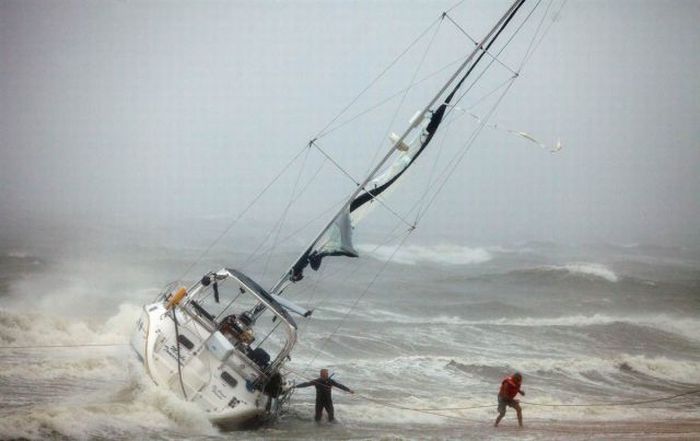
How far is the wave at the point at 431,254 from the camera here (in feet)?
166

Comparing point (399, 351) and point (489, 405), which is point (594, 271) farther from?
point (489, 405)

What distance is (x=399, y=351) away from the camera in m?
19.8

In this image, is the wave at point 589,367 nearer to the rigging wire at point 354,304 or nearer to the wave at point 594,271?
the rigging wire at point 354,304

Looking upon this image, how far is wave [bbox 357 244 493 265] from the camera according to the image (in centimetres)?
5050

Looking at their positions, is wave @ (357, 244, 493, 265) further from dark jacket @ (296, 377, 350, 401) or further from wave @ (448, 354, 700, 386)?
dark jacket @ (296, 377, 350, 401)

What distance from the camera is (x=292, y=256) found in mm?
47000

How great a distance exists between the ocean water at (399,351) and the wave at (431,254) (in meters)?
8.02

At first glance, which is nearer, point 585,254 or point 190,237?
point 190,237

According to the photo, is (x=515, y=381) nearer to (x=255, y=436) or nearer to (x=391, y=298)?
(x=255, y=436)

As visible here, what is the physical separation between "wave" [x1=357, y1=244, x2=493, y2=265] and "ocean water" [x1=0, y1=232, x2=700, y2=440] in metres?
8.02

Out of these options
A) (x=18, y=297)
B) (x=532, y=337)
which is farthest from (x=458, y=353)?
(x=18, y=297)

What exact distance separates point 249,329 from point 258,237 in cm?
4677

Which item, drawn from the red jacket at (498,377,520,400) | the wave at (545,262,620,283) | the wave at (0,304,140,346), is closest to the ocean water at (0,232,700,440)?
the wave at (0,304,140,346)

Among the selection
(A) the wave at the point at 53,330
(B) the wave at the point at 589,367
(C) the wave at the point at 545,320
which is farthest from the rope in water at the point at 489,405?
(C) the wave at the point at 545,320
